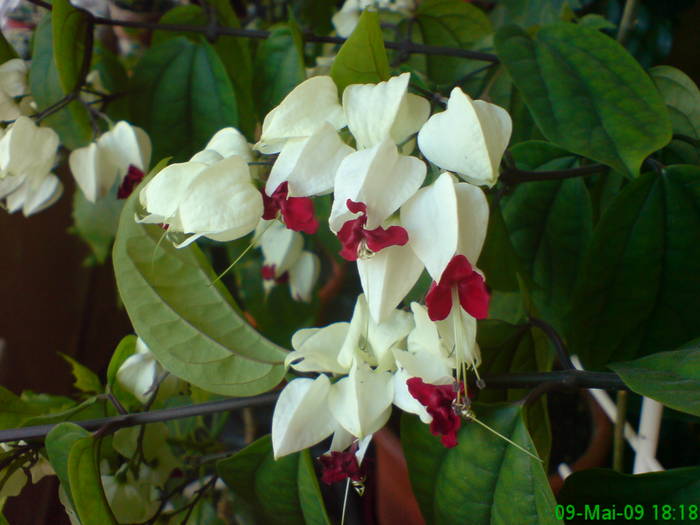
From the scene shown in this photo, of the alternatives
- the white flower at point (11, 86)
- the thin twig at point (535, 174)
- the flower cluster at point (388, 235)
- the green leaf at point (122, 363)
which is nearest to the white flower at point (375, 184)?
the flower cluster at point (388, 235)

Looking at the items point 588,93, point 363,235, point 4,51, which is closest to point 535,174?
point 588,93

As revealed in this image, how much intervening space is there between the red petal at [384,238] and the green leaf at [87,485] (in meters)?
0.17

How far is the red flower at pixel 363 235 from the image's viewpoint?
25 cm

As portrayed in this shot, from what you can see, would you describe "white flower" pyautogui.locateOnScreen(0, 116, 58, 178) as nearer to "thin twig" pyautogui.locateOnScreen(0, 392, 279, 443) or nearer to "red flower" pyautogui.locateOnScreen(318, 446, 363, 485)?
"thin twig" pyautogui.locateOnScreen(0, 392, 279, 443)

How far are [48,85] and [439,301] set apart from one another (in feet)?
1.23

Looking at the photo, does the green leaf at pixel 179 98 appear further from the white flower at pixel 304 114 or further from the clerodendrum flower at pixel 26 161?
the white flower at pixel 304 114

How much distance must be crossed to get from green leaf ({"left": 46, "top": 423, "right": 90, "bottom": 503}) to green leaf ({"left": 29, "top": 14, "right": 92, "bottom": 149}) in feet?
0.84

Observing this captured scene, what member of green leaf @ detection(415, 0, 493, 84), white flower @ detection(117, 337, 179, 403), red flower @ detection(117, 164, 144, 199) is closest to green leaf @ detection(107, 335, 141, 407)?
white flower @ detection(117, 337, 179, 403)

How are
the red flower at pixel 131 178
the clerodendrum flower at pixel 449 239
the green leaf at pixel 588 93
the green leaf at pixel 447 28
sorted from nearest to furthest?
the clerodendrum flower at pixel 449 239 → the green leaf at pixel 588 93 → the red flower at pixel 131 178 → the green leaf at pixel 447 28

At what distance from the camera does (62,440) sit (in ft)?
1.08

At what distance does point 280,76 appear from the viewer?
490mm

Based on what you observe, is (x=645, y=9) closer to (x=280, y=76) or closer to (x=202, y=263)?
(x=280, y=76)

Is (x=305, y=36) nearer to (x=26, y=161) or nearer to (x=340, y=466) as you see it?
(x=26, y=161)

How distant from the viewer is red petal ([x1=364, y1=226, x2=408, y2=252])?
0.25m
